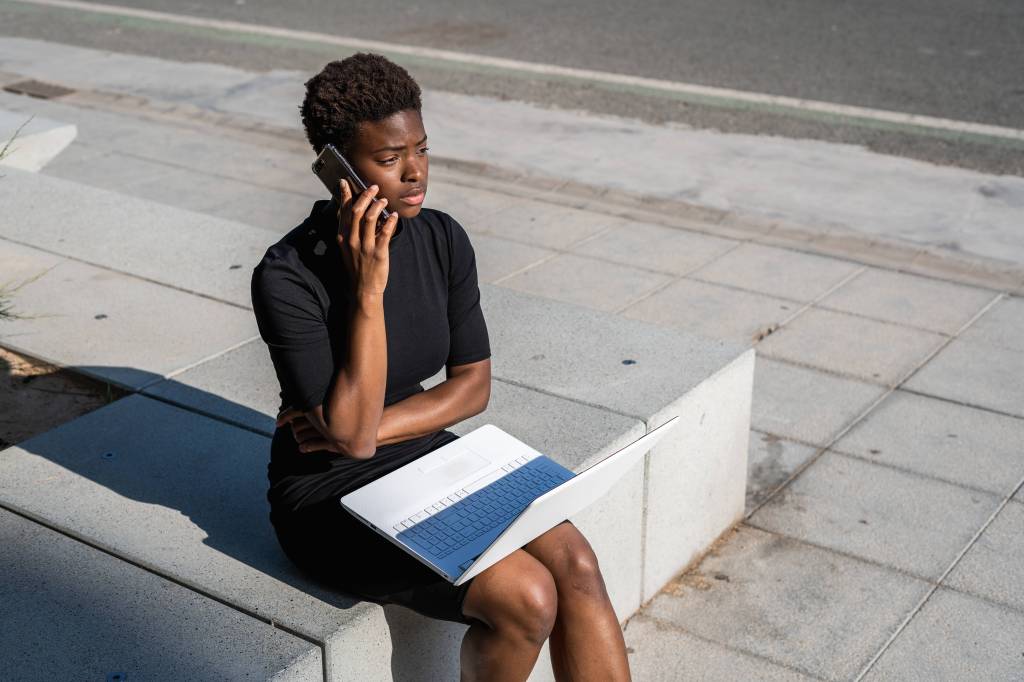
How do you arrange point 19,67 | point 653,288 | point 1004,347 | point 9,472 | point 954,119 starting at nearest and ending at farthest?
point 9,472 → point 1004,347 → point 653,288 → point 954,119 → point 19,67

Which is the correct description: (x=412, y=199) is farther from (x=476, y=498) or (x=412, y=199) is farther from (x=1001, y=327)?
(x=1001, y=327)

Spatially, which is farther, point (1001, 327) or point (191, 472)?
point (1001, 327)

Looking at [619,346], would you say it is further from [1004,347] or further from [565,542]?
[1004,347]

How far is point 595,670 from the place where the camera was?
2799mm

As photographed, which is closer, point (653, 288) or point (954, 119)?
point (653, 288)

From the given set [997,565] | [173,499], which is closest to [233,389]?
[173,499]

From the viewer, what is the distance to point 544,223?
24.0 feet

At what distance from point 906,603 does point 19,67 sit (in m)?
Answer: 9.99

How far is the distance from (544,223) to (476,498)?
14.8 ft

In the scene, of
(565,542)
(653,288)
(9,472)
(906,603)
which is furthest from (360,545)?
(653,288)

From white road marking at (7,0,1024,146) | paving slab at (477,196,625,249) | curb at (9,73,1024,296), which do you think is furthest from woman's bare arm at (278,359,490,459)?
white road marking at (7,0,1024,146)

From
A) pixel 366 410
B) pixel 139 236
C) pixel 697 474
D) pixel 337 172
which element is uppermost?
pixel 337 172

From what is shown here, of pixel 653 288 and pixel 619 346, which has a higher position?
pixel 619 346

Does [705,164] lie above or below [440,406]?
below
